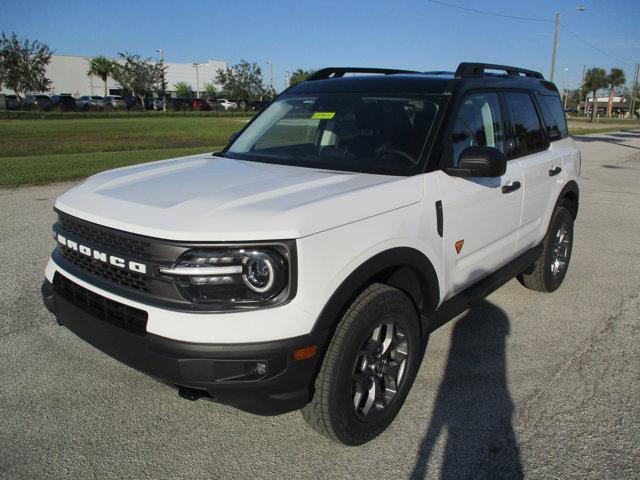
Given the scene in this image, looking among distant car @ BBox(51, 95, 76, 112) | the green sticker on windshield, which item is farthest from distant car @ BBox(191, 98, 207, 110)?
the green sticker on windshield

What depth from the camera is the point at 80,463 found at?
270 centimetres

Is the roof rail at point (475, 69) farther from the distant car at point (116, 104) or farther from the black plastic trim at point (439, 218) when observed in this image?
the distant car at point (116, 104)

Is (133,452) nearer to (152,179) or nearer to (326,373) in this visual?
(326,373)

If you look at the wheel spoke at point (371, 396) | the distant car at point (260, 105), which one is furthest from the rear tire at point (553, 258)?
the distant car at point (260, 105)

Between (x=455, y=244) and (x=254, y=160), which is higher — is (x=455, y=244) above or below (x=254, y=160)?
below

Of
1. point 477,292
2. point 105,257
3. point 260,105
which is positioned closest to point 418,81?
point 477,292

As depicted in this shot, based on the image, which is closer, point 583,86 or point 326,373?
point 326,373

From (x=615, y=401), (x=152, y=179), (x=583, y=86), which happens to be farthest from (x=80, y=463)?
(x=583, y=86)

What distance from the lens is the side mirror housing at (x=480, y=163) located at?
3080 mm

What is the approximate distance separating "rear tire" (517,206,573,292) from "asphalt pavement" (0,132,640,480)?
45 cm

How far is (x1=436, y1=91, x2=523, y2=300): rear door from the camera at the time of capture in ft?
10.7

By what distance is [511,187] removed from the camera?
3887 millimetres

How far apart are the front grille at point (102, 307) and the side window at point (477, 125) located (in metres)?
2.04

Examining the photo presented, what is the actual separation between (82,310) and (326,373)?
4.17 ft
